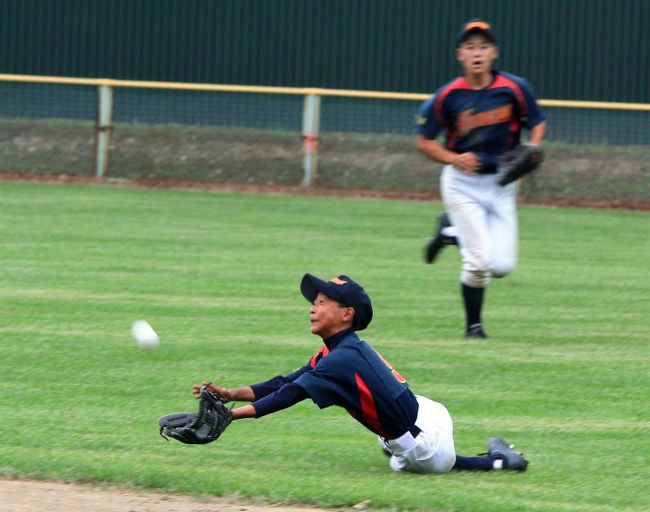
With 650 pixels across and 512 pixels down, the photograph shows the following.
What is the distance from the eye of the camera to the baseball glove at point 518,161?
8.55 metres

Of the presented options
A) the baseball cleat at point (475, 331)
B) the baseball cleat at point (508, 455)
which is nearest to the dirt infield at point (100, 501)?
the baseball cleat at point (508, 455)

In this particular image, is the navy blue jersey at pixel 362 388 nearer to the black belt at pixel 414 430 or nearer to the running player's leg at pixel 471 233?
the black belt at pixel 414 430

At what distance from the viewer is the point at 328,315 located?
547 cm

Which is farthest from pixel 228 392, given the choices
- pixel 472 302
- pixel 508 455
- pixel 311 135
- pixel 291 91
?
pixel 291 91

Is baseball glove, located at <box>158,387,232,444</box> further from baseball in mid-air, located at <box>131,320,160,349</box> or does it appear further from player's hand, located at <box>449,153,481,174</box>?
player's hand, located at <box>449,153,481,174</box>

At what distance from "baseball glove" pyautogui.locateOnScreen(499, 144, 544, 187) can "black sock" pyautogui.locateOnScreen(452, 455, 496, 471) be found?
326 centimetres

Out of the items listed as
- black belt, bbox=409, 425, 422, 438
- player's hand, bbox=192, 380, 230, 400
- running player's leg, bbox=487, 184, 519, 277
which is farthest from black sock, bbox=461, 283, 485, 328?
player's hand, bbox=192, 380, 230, 400

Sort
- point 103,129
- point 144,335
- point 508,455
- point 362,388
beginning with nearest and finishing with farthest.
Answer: point 362,388 < point 508,455 < point 144,335 < point 103,129

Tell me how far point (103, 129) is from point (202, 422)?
15.5 metres

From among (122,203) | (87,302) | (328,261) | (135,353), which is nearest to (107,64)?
(122,203)

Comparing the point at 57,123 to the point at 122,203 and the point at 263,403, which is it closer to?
the point at 122,203

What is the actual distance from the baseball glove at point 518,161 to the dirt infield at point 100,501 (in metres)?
4.06

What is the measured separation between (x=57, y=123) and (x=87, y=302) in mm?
11132

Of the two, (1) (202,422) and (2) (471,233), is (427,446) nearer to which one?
(1) (202,422)
